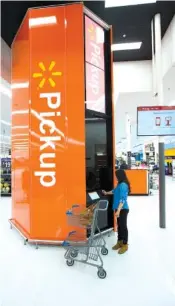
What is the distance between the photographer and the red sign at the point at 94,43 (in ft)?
14.2

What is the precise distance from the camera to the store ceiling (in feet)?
17.6

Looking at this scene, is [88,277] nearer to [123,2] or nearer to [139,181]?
[123,2]

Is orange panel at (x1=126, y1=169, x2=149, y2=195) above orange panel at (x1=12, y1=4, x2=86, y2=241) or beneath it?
beneath

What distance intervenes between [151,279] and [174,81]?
23.1 feet

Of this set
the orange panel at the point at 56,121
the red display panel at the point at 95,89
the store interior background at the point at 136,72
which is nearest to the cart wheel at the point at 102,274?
the orange panel at the point at 56,121

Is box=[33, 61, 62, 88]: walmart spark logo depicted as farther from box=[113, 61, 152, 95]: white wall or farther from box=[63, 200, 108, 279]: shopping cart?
box=[113, 61, 152, 95]: white wall

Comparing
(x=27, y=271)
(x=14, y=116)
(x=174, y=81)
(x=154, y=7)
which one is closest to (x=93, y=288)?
(x=27, y=271)

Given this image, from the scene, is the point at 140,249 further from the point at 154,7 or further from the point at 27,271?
the point at 154,7

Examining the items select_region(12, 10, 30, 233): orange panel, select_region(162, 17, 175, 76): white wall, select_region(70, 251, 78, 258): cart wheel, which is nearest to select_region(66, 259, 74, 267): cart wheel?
select_region(70, 251, 78, 258): cart wheel

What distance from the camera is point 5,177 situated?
11.4m

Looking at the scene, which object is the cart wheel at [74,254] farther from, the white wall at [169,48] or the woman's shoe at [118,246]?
the white wall at [169,48]

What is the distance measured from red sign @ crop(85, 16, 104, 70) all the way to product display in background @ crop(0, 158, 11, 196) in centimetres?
786

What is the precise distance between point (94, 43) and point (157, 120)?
6.78 feet

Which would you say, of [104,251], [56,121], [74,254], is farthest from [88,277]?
[56,121]
